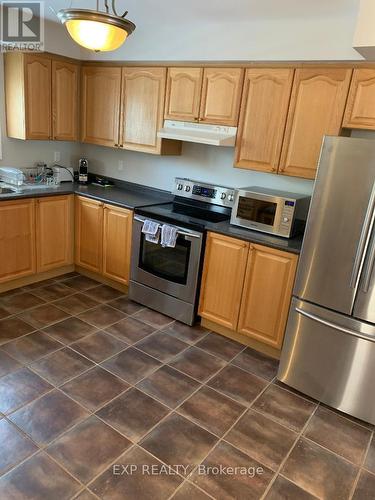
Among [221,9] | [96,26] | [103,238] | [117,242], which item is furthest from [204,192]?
[96,26]

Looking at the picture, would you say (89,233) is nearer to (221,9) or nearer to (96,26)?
(221,9)

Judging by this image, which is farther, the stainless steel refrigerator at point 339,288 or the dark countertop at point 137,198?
the dark countertop at point 137,198

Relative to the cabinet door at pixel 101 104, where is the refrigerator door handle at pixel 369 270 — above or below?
below

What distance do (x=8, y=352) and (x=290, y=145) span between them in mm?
2602

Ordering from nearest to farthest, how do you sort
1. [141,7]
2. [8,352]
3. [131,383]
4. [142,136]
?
1. [131,383]
2. [8,352]
3. [141,7]
4. [142,136]

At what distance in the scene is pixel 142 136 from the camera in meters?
3.78

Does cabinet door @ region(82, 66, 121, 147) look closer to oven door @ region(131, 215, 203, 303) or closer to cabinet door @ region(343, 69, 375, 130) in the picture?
oven door @ region(131, 215, 203, 303)

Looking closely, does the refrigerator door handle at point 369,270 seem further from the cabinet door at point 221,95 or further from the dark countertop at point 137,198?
the cabinet door at point 221,95

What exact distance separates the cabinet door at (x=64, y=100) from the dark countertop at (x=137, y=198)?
1.87ft

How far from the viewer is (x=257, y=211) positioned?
9.95ft

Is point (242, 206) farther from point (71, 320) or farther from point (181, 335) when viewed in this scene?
point (71, 320)

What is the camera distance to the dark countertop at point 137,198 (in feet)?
9.45

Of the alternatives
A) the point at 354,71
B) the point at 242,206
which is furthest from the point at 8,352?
the point at 354,71

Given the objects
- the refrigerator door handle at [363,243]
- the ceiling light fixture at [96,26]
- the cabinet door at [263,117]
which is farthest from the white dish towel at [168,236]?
the ceiling light fixture at [96,26]
